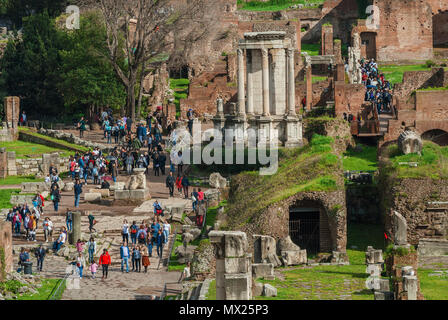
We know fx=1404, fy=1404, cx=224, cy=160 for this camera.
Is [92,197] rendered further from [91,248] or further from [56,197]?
[91,248]

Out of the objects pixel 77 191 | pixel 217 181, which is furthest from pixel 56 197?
pixel 217 181

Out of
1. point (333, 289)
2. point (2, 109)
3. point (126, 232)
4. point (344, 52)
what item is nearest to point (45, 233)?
point (126, 232)

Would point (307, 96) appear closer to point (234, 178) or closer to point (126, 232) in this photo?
point (234, 178)

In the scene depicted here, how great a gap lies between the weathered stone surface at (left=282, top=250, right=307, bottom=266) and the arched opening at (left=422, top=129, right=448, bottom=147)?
18.9 m

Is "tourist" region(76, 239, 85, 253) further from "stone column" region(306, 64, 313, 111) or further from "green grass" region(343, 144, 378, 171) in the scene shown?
"stone column" region(306, 64, 313, 111)

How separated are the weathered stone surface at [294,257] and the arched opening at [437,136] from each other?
18867 mm

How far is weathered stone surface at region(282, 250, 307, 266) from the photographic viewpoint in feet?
144

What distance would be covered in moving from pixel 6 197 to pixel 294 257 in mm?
17968

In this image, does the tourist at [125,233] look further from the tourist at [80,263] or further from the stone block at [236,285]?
the stone block at [236,285]

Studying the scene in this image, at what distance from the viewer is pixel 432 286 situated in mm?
39031

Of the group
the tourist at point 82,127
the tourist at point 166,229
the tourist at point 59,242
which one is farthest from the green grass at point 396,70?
the tourist at point 59,242

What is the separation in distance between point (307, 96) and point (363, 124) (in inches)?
243

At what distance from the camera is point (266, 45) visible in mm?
59438

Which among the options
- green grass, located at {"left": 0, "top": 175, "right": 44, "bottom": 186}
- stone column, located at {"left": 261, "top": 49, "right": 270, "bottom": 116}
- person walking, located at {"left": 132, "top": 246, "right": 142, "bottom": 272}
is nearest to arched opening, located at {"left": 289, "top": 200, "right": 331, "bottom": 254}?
person walking, located at {"left": 132, "top": 246, "right": 142, "bottom": 272}
